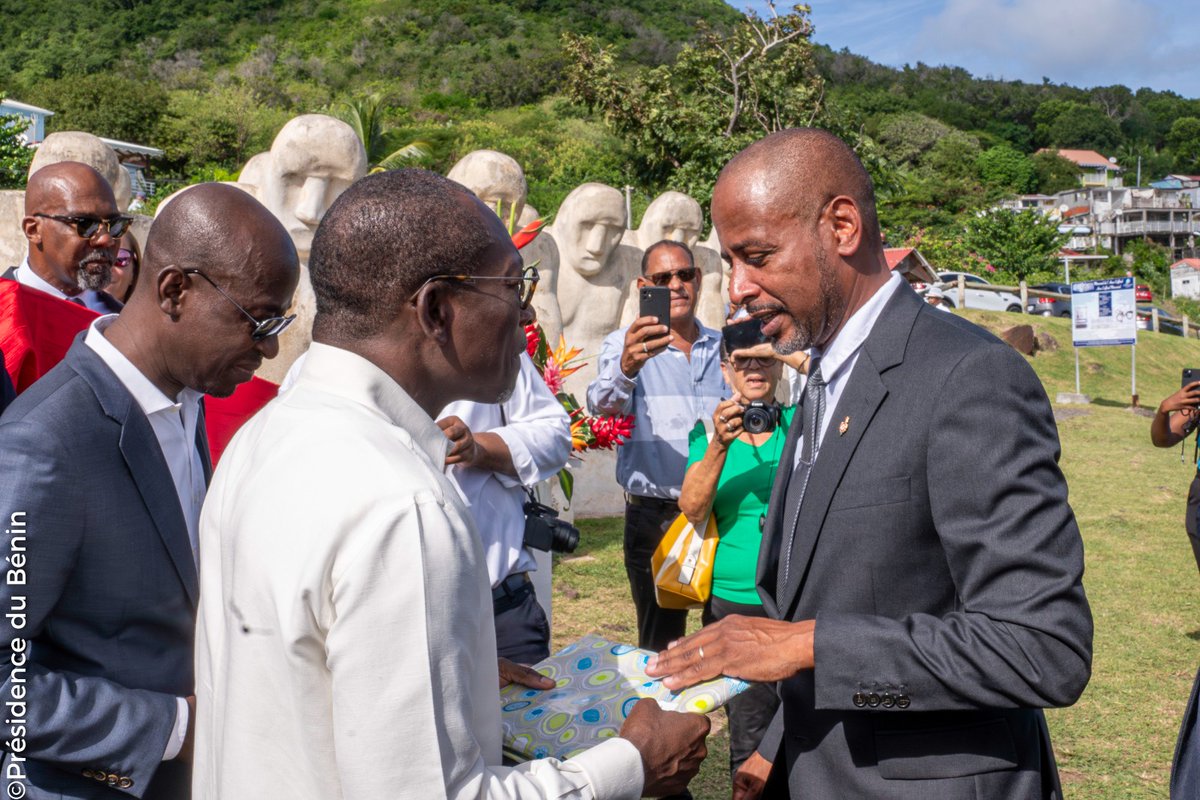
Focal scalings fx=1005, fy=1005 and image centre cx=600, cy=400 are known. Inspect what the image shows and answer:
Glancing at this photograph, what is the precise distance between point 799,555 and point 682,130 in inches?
1019

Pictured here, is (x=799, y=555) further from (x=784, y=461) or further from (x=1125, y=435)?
(x=1125, y=435)

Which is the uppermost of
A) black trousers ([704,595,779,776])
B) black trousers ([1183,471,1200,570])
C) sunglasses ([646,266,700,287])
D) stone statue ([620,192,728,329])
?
stone statue ([620,192,728,329])

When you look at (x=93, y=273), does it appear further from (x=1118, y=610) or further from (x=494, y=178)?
(x=1118, y=610)

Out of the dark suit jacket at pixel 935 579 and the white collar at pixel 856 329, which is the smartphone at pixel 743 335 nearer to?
the white collar at pixel 856 329

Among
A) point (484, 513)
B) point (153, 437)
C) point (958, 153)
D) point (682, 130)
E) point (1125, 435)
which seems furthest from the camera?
point (958, 153)

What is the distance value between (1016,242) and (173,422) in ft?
121

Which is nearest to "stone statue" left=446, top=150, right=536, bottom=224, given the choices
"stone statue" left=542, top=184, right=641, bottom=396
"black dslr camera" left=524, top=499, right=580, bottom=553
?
"stone statue" left=542, top=184, right=641, bottom=396

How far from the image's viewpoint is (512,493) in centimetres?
326

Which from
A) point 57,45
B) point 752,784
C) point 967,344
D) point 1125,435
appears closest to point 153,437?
point 752,784

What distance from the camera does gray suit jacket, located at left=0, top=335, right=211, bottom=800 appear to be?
1854mm

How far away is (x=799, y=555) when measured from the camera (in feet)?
6.48

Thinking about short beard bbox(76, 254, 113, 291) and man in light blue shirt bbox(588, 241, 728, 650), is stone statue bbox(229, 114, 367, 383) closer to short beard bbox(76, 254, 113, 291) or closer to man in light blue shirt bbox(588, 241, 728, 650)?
short beard bbox(76, 254, 113, 291)

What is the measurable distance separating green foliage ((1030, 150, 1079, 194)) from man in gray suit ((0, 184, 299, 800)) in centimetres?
9181

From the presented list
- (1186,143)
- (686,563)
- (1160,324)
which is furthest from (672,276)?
(1186,143)
